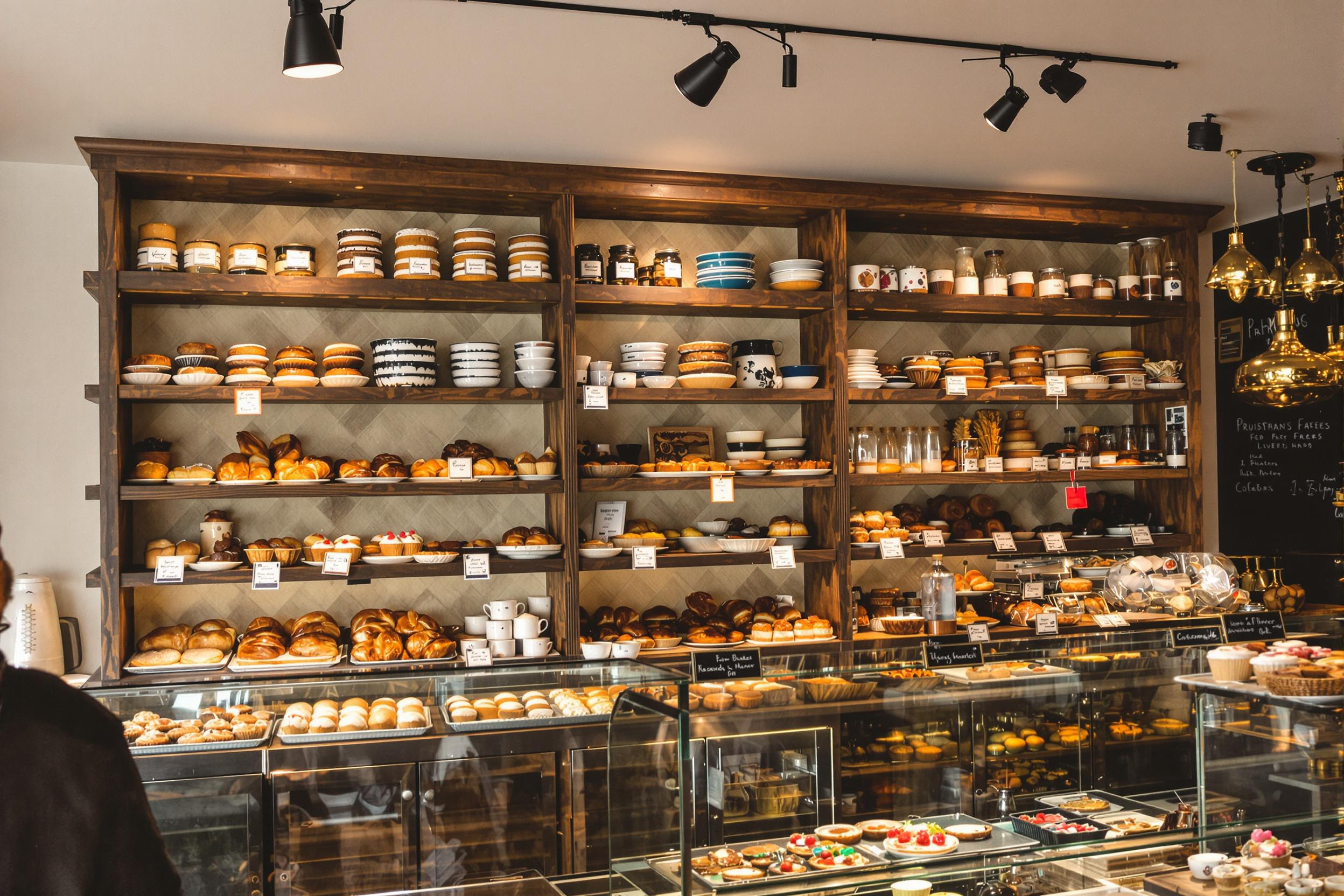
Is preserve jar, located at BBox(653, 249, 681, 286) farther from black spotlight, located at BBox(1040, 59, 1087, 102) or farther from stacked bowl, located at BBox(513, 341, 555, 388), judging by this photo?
black spotlight, located at BBox(1040, 59, 1087, 102)

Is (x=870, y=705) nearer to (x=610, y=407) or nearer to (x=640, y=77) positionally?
(x=640, y=77)

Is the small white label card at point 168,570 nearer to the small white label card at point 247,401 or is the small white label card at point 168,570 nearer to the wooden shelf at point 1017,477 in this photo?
the small white label card at point 247,401

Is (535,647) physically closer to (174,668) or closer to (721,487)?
(721,487)

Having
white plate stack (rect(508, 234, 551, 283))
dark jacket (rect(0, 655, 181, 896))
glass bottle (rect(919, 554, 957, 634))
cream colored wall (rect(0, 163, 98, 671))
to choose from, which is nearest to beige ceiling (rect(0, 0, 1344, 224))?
cream colored wall (rect(0, 163, 98, 671))

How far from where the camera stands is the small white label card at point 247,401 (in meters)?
3.61

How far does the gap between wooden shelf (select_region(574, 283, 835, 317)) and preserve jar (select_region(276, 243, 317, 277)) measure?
95 cm

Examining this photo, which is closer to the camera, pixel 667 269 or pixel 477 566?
pixel 477 566

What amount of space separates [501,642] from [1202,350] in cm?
366

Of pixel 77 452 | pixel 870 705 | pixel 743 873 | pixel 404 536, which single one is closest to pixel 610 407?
pixel 404 536

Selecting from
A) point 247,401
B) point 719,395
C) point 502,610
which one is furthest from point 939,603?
point 247,401

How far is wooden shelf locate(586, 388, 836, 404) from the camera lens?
13.3ft

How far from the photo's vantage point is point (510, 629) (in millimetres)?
3957

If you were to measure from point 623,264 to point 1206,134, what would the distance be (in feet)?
6.85

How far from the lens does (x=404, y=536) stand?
12.8 feet
